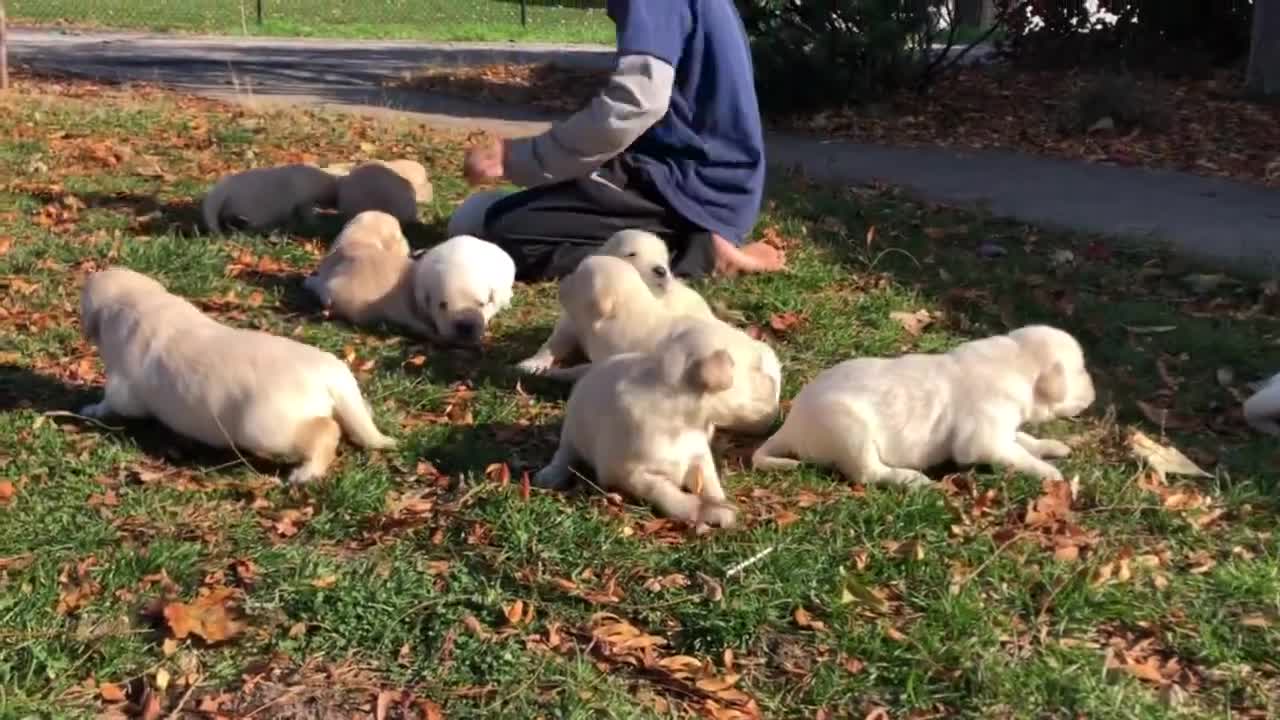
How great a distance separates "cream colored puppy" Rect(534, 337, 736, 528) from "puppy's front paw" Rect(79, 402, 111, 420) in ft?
4.57

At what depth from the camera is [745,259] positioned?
6.08m

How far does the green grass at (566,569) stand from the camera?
2.89m

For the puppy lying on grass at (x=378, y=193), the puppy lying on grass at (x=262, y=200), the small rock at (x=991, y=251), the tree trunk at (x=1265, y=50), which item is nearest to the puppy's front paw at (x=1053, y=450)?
the small rock at (x=991, y=251)

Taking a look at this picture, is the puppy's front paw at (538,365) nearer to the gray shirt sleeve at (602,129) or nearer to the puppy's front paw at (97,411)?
the gray shirt sleeve at (602,129)

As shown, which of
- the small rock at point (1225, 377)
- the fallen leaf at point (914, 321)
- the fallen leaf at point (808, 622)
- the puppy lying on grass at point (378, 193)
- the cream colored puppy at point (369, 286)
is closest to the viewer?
the fallen leaf at point (808, 622)

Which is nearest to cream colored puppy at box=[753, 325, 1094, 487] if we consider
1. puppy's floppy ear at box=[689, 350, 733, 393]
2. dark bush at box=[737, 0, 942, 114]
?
puppy's floppy ear at box=[689, 350, 733, 393]

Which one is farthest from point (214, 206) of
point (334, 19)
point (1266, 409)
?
point (334, 19)

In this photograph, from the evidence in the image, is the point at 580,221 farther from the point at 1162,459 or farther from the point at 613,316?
the point at 1162,459

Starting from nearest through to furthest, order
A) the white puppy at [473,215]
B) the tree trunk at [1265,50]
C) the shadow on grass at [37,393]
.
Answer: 1. the shadow on grass at [37,393]
2. the white puppy at [473,215]
3. the tree trunk at [1265,50]

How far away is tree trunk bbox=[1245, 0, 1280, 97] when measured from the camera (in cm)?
1255

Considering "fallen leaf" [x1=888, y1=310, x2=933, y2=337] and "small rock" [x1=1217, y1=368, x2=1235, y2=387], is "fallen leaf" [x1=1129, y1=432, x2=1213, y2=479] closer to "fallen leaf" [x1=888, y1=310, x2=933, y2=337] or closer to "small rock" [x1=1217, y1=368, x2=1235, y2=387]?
"small rock" [x1=1217, y1=368, x2=1235, y2=387]

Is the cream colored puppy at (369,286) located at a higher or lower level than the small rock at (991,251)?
higher

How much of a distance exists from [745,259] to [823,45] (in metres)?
6.27

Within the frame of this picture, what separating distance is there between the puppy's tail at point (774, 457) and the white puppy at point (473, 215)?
8.46 ft
